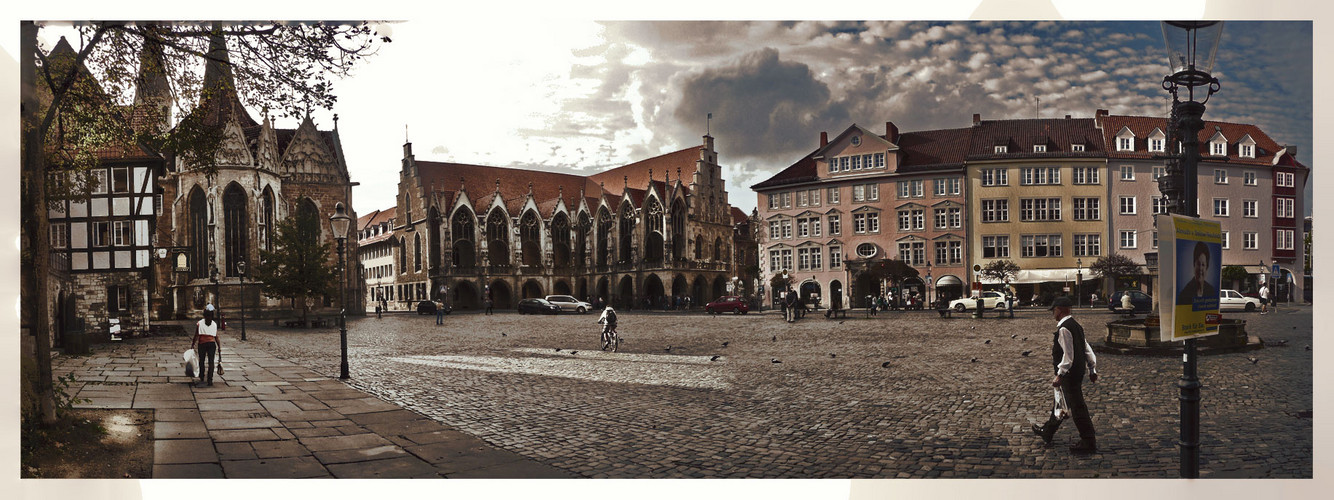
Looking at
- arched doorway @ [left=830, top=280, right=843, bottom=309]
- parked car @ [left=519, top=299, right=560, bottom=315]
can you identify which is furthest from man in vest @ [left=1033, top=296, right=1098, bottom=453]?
parked car @ [left=519, top=299, right=560, bottom=315]

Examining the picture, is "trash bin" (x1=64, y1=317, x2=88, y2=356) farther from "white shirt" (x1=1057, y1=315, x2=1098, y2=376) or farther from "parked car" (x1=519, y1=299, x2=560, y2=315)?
"white shirt" (x1=1057, y1=315, x2=1098, y2=376)

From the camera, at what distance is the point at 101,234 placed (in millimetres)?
6910

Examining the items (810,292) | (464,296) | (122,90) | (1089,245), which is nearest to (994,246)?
(1089,245)

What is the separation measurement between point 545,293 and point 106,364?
378cm

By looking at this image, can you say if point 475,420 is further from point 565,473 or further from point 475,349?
point 475,349

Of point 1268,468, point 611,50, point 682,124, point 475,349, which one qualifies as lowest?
point 1268,468

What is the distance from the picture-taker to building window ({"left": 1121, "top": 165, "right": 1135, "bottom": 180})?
7.14 m

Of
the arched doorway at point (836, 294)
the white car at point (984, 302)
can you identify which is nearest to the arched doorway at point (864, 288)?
the arched doorway at point (836, 294)

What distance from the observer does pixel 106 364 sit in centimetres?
670

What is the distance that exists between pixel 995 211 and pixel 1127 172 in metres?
1.16

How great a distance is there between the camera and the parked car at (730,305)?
25.0ft

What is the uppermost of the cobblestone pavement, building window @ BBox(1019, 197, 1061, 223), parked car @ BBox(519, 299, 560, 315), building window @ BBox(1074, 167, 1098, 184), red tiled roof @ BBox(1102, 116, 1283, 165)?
red tiled roof @ BBox(1102, 116, 1283, 165)

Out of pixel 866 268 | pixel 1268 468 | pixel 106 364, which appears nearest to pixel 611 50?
pixel 866 268

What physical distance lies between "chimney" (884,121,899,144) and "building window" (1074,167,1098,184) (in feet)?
5.56
